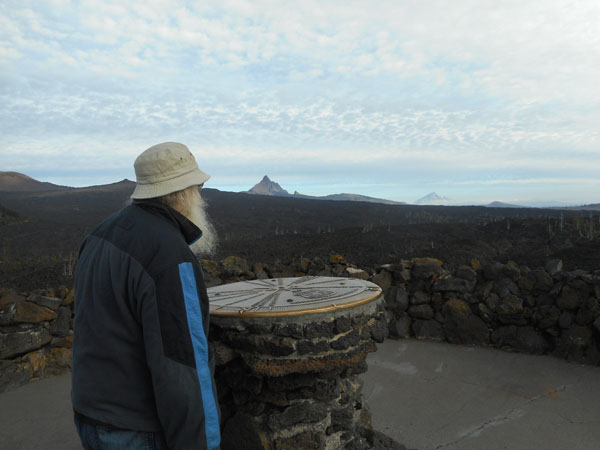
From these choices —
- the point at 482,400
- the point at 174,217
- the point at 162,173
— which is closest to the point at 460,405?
the point at 482,400

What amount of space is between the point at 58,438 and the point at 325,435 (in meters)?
2.94

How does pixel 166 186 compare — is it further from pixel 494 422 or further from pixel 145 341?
pixel 494 422

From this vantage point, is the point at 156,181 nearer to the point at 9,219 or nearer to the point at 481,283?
the point at 481,283

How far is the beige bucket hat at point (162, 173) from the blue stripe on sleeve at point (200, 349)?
1.50 feet

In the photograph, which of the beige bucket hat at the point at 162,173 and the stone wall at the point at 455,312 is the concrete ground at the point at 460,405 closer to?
the stone wall at the point at 455,312

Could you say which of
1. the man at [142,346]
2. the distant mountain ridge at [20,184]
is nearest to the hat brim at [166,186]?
the man at [142,346]

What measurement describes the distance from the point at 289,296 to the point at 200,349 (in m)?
1.94

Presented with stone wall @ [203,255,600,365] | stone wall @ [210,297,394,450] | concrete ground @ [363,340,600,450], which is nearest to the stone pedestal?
stone wall @ [210,297,394,450]

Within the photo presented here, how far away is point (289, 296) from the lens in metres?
3.80

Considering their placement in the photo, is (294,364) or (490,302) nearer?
(294,364)

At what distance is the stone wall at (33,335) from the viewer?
5.63m

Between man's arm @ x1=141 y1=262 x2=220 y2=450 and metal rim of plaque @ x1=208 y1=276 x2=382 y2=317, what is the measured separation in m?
1.33

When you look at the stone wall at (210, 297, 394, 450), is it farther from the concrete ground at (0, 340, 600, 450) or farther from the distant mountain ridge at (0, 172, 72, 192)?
the distant mountain ridge at (0, 172, 72, 192)

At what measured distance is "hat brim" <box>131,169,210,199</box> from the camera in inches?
82.7
